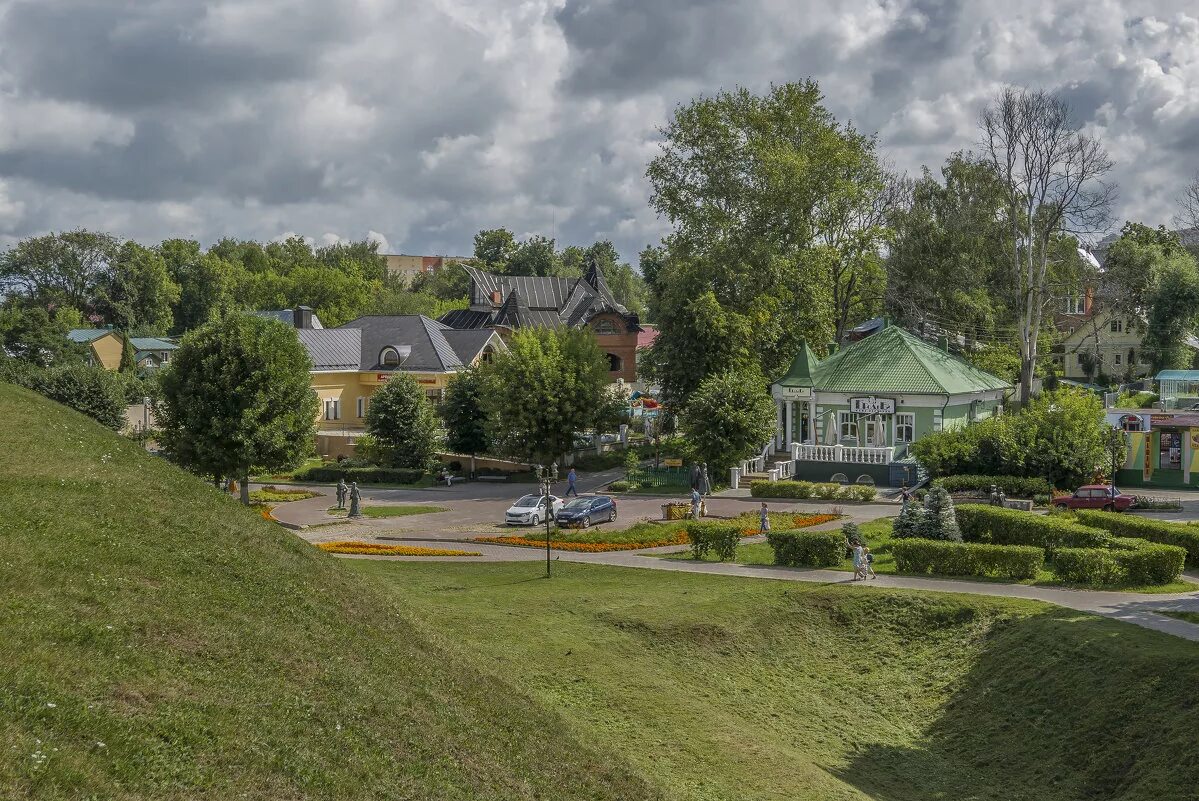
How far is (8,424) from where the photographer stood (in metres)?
23.8

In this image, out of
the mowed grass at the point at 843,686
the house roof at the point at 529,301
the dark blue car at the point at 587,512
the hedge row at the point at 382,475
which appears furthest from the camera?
the house roof at the point at 529,301

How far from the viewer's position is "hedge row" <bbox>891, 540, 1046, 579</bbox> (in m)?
29.5

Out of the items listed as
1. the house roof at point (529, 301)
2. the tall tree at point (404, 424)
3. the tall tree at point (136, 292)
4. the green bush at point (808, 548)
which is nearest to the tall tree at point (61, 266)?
the tall tree at point (136, 292)

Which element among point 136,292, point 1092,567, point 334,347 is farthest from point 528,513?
point 136,292

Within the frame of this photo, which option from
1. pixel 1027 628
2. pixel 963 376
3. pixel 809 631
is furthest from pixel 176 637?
pixel 963 376

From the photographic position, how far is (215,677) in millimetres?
14055

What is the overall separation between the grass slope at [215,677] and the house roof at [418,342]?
5416 cm

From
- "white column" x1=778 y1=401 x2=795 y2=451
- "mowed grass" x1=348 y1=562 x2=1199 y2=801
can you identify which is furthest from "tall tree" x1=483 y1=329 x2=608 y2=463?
"mowed grass" x1=348 y1=562 x2=1199 y2=801

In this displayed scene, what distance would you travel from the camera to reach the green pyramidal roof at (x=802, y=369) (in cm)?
5419

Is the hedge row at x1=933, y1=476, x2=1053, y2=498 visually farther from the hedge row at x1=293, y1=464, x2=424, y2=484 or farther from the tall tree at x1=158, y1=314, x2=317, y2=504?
the hedge row at x1=293, y1=464, x2=424, y2=484

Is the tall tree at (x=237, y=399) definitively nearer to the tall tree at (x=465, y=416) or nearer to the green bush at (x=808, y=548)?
the tall tree at (x=465, y=416)

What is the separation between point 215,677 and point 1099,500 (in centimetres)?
3448

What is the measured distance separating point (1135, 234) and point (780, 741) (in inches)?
3285

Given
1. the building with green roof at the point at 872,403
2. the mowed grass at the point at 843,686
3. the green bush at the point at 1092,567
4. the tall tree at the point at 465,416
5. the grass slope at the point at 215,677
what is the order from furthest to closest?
the tall tree at the point at 465,416
the building with green roof at the point at 872,403
the green bush at the point at 1092,567
the mowed grass at the point at 843,686
the grass slope at the point at 215,677
